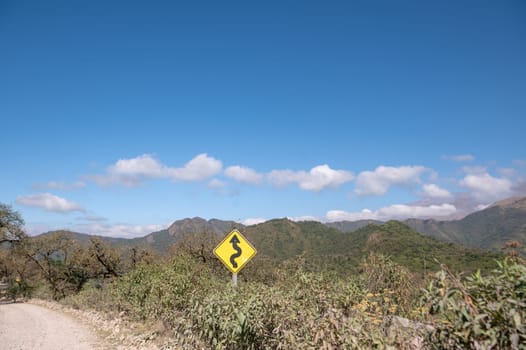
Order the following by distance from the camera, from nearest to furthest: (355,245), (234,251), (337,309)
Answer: (337,309)
(234,251)
(355,245)

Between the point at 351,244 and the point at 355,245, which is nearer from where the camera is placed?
the point at 355,245

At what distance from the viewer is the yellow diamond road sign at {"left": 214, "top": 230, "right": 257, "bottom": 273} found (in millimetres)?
6305

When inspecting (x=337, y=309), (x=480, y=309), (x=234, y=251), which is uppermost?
(x=234, y=251)

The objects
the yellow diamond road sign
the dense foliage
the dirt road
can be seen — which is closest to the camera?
the dense foliage

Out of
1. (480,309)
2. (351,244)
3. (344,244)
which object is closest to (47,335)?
(480,309)

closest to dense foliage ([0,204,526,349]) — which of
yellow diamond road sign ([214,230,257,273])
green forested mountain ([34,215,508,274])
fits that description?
yellow diamond road sign ([214,230,257,273])

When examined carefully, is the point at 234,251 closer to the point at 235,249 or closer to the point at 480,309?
the point at 235,249

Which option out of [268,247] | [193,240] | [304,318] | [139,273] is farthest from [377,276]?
[268,247]

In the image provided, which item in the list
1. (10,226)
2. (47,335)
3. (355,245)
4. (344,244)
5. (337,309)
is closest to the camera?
(337,309)

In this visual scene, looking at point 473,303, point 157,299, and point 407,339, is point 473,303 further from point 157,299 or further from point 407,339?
point 157,299

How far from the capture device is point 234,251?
6371 millimetres

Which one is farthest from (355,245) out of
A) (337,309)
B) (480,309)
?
(480,309)

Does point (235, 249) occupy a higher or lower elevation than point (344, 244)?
higher

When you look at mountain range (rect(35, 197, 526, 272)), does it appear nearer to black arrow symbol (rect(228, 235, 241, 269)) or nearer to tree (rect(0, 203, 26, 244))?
tree (rect(0, 203, 26, 244))
